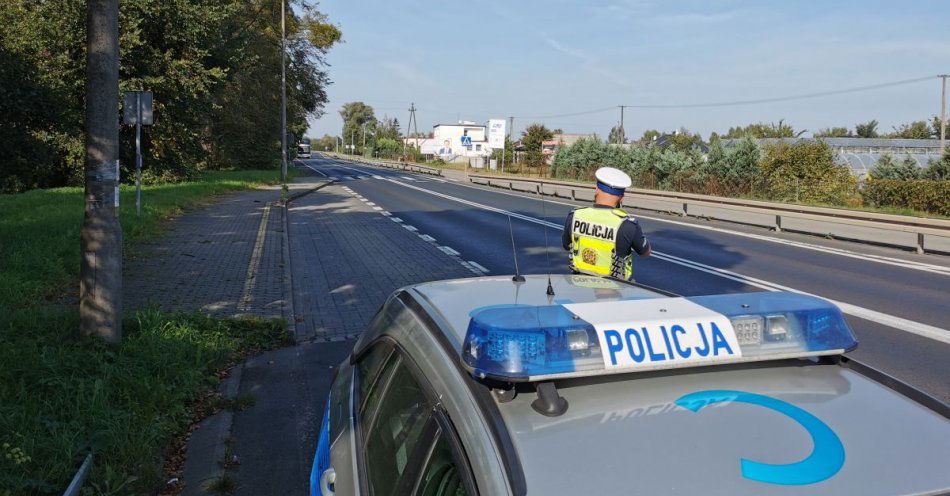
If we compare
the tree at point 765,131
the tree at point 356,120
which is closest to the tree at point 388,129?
the tree at point 356,120

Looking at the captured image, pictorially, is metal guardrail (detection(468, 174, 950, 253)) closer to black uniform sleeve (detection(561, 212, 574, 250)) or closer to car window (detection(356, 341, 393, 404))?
black uniform sleeve (detection(561, 212, 574, 250))

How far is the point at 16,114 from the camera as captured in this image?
50.8 feet

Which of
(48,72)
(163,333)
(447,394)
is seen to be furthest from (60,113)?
(447,394)

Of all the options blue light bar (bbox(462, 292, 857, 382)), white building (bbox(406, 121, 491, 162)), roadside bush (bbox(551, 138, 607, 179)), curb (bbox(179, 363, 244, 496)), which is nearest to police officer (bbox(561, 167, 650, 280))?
curb (bbox(179, 363, 244, 496))

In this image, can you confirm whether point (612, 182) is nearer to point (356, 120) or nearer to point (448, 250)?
point (448, 250)

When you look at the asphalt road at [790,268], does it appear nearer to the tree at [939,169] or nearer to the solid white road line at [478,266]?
the solid white road line at [478,266]

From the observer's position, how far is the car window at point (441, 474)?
1.77 metres

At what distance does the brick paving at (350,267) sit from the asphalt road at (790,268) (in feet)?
2.99

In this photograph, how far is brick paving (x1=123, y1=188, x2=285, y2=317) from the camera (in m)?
8.84

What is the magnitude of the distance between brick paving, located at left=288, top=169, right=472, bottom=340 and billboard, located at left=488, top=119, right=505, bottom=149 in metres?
53.0

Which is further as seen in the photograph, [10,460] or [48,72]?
[48,72]

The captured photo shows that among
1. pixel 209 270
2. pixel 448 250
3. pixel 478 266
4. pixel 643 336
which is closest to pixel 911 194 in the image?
pixel 448 250

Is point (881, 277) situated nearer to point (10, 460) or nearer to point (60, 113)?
point (10, 460)

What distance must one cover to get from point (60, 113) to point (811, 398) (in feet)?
61.3
